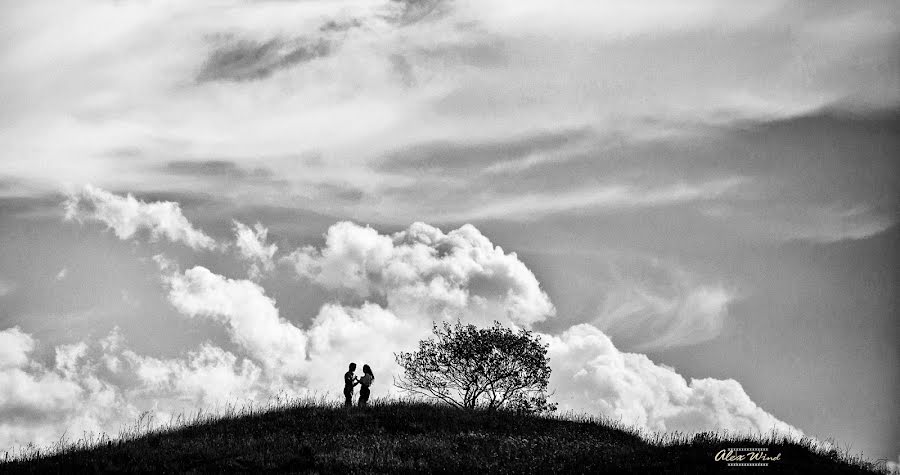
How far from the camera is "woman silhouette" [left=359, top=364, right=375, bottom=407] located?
3209 cm

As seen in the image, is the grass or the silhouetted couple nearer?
the grass

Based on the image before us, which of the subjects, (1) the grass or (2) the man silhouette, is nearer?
(1) the grass

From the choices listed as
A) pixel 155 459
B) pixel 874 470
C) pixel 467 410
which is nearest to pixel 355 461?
pixel 155 459

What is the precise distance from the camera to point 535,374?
151 ft

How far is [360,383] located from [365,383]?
0.22 metres

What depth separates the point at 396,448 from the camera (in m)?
25.8

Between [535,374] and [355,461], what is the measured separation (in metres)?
23.6

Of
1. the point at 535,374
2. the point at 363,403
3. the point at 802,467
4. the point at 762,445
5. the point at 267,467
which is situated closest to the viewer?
the point at 267,467

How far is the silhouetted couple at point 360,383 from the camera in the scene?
3209 centimetres

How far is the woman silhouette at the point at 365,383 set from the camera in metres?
32.1

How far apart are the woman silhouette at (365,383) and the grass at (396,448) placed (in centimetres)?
61

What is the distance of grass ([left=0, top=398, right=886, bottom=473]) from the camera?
23.8 m

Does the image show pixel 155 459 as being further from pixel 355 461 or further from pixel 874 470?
pixel 874 470

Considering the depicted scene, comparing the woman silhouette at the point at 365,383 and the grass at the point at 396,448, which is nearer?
the grass at the point at 396,448
